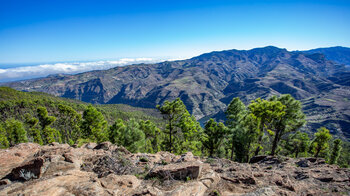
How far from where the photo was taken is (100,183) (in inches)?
425

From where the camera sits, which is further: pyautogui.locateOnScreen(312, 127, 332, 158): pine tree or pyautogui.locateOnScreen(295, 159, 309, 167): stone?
pyautogui.locateOnScreen(312, 127, 332, 158): pine tree

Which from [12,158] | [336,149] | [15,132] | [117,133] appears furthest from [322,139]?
[15,132]

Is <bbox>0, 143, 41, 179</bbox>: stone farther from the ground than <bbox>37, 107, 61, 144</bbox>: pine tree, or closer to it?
farther from the ground

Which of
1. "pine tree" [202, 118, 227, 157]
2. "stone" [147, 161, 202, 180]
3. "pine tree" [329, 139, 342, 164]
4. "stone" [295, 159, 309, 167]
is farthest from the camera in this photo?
"pine tree" [329, 139, 342, 164]

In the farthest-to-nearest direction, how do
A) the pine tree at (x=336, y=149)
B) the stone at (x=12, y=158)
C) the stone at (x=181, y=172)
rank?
the pine tree at (x=336, y=149)
the stone at (x=12, y=158)
the stone at (x=181, y=172)

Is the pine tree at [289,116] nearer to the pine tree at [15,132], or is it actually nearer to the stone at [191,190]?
the stone at [191,190]

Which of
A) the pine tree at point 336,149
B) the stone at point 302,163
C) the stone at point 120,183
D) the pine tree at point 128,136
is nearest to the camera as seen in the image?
the stone at point 120,183

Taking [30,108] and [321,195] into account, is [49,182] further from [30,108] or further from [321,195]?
[30,108]

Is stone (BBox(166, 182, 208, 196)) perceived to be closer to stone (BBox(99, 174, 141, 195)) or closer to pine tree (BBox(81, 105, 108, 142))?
stone (BBox(99, 174, 141, 195))

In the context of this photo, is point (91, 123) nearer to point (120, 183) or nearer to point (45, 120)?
point (45, 120)

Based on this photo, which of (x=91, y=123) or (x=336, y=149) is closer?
(x=91, y=123)

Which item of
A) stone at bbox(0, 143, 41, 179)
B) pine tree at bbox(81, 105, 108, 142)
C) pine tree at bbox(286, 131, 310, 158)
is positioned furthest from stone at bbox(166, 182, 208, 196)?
pine tree at bbox(286, 131, 310, 158)

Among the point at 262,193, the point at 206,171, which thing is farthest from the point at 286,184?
the point at 206,171

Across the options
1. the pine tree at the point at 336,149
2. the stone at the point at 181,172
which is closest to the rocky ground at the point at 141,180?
the stone at the point at 181,172
